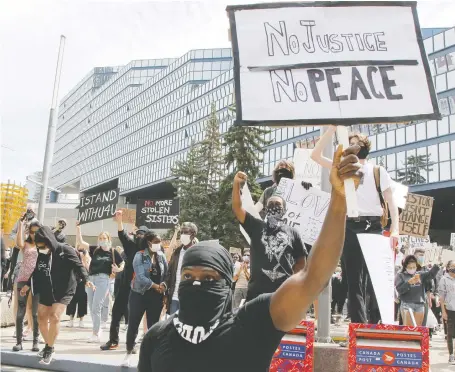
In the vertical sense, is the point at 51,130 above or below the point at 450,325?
above

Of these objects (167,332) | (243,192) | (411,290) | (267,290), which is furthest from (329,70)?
(411,290)

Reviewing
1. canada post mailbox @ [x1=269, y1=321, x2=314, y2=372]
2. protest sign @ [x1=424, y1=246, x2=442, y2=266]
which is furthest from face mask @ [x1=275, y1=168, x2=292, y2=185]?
protest sign @ [x1=424, y1=246, x2=442, y2=266]

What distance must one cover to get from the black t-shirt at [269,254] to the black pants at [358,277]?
0.41 metres

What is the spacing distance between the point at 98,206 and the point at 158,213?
6.88ft

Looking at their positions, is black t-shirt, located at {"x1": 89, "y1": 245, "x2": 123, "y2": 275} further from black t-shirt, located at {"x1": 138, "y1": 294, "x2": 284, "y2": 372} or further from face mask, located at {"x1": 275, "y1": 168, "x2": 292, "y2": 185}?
black t-shirt, located at {"x1": 138, "y1": 294, "x2": 284, "y2": 372}

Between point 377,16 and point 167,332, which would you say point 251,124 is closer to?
point 377,16

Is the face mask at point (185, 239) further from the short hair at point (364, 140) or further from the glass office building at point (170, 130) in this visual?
the glass office building at point (170, 130)

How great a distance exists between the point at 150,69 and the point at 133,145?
16.5m

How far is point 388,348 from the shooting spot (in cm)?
370

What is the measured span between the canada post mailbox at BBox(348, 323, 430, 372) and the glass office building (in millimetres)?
32104

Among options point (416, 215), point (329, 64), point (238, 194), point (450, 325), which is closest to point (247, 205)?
point (238, 194)

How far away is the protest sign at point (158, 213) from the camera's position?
14.5 m

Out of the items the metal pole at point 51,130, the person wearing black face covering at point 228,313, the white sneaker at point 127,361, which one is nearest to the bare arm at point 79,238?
the white sneaker at point 127,361

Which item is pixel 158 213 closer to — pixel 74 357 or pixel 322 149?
pixel 74 357
